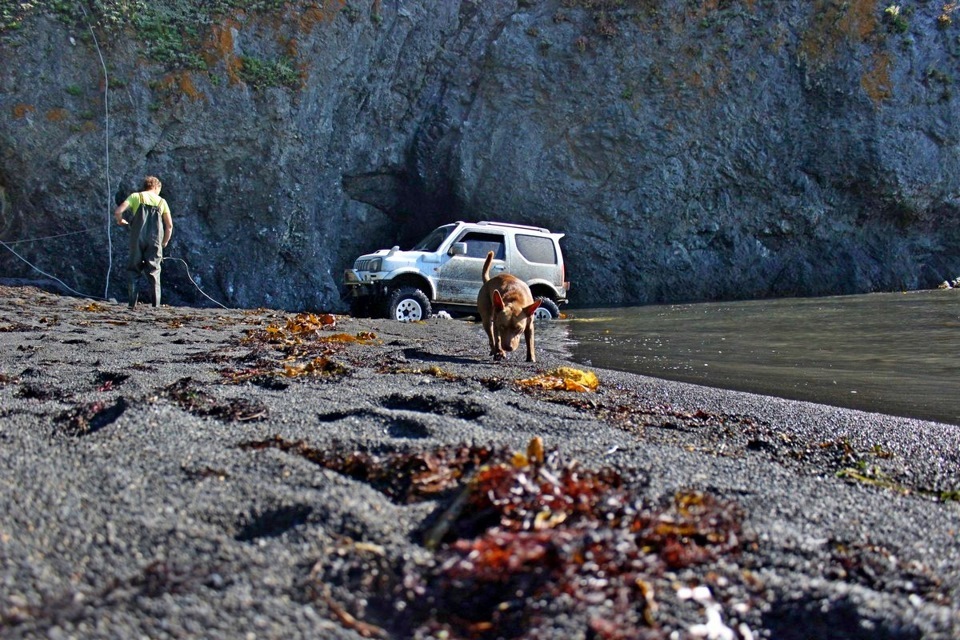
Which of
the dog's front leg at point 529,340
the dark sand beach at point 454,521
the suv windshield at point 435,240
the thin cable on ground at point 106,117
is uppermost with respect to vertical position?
the thin cable on ground at point 106,117

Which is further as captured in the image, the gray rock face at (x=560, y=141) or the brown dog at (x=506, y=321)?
the gray rock face at (x=560, y=141)

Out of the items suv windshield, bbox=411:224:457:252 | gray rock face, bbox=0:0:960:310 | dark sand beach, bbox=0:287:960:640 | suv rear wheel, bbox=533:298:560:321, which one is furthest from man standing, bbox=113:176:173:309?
dark sand beach, bbox=0:287:960:640

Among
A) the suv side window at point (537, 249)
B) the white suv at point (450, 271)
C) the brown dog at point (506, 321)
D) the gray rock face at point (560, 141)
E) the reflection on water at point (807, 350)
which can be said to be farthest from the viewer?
the gray rock face at point (560, 141)

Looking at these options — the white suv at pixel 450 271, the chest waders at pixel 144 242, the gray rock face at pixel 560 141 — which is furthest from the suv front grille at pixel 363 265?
the gray rock face at pixel 560 141

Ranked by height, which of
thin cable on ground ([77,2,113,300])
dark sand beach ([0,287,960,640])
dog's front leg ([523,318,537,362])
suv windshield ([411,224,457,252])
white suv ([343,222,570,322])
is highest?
thin cable on ground ([77,2,113,300])

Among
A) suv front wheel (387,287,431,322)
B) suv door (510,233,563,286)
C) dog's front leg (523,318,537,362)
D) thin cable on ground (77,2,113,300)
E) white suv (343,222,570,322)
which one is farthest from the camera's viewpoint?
thin cable on ground (77,2,113,300)

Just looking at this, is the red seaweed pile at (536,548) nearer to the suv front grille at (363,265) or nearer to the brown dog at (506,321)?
the brown dog at (506,321)

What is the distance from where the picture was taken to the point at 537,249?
50.1 ft

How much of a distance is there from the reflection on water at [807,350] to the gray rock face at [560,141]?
22.4ft

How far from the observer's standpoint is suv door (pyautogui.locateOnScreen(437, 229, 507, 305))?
1448 centimetres

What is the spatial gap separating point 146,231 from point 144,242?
0.18m

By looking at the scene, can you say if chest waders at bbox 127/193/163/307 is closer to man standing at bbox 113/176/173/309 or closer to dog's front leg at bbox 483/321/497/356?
man standing at bbox 113/176/173/309

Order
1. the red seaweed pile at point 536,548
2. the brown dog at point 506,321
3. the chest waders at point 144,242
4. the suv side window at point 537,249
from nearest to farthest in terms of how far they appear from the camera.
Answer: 1. the red seaweed pile at point 536,548
2. the brown dog at point 506,321
3. the chest waders at point 144,242
4. the suv side window at point 537,249

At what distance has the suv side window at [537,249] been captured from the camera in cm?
1512
